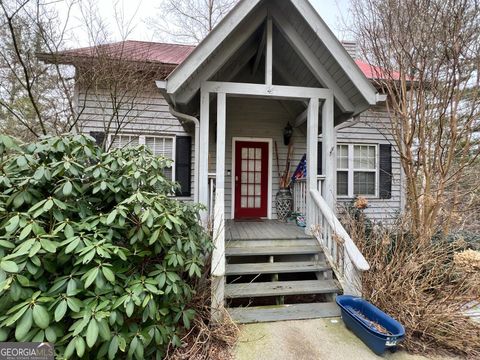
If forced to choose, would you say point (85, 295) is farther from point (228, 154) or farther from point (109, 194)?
point (228, 154)

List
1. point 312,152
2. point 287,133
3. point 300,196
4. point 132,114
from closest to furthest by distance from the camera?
point 312,152, point 300,196, point 132,114, point 287,133

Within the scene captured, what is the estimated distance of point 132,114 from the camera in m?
5.57

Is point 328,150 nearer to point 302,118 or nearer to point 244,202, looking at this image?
point 302,118

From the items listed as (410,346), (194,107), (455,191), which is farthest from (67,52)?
(455,191)

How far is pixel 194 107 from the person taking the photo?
4.43 m

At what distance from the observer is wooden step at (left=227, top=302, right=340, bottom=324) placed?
8.49ft

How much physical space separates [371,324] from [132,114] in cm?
585

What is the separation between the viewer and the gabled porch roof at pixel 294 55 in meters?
3.23

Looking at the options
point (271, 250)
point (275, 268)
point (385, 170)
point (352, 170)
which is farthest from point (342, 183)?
point (275, 268)

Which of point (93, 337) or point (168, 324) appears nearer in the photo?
point (93, 337)

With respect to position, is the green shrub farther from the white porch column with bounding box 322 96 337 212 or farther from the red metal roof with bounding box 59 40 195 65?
the red metal roof with bounding box 59 40 195 65

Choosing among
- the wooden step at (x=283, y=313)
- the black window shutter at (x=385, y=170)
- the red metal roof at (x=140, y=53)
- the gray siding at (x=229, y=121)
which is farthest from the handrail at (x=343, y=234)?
the black window shutter at (x=385, y=170)

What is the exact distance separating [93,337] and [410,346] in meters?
2.76

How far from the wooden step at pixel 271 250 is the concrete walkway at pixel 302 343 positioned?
909 mm
